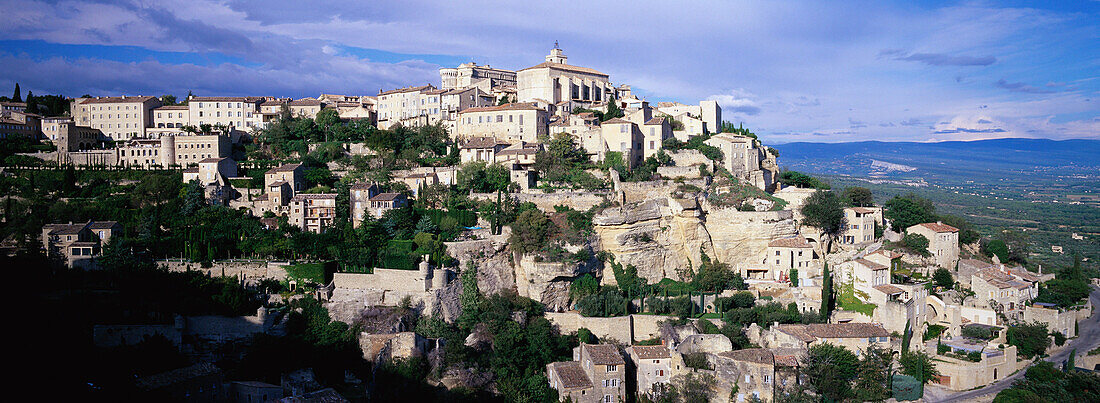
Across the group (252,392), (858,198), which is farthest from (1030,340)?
(252,392)

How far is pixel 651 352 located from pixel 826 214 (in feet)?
42.8

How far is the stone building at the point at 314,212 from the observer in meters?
35.9

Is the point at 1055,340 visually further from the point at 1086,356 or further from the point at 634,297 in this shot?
the point at 634,297

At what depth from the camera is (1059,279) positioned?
3769 centimetres

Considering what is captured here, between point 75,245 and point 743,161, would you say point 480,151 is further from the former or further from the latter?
point 75,245

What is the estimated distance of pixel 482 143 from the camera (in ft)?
138

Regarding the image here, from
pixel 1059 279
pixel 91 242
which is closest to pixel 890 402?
pixel 1059 279

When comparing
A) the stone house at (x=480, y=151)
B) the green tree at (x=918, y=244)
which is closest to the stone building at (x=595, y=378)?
the stone house at (x=480, y=151)

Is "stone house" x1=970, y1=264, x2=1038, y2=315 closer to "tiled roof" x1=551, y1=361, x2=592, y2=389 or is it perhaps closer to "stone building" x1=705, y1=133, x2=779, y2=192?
"stone building" x1=705, y1=133, x2=779, y2=192

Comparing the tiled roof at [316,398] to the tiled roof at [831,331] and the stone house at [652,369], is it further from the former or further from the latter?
the tiled roof at [831,331]

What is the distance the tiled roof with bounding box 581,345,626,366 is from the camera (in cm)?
2678

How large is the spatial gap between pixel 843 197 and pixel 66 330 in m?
36.1

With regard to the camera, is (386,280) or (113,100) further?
(113,100)

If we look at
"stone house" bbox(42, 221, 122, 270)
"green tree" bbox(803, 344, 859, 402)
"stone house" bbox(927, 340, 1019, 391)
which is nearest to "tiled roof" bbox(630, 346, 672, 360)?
"green tree" bbox(803, 344, 859, 402)
